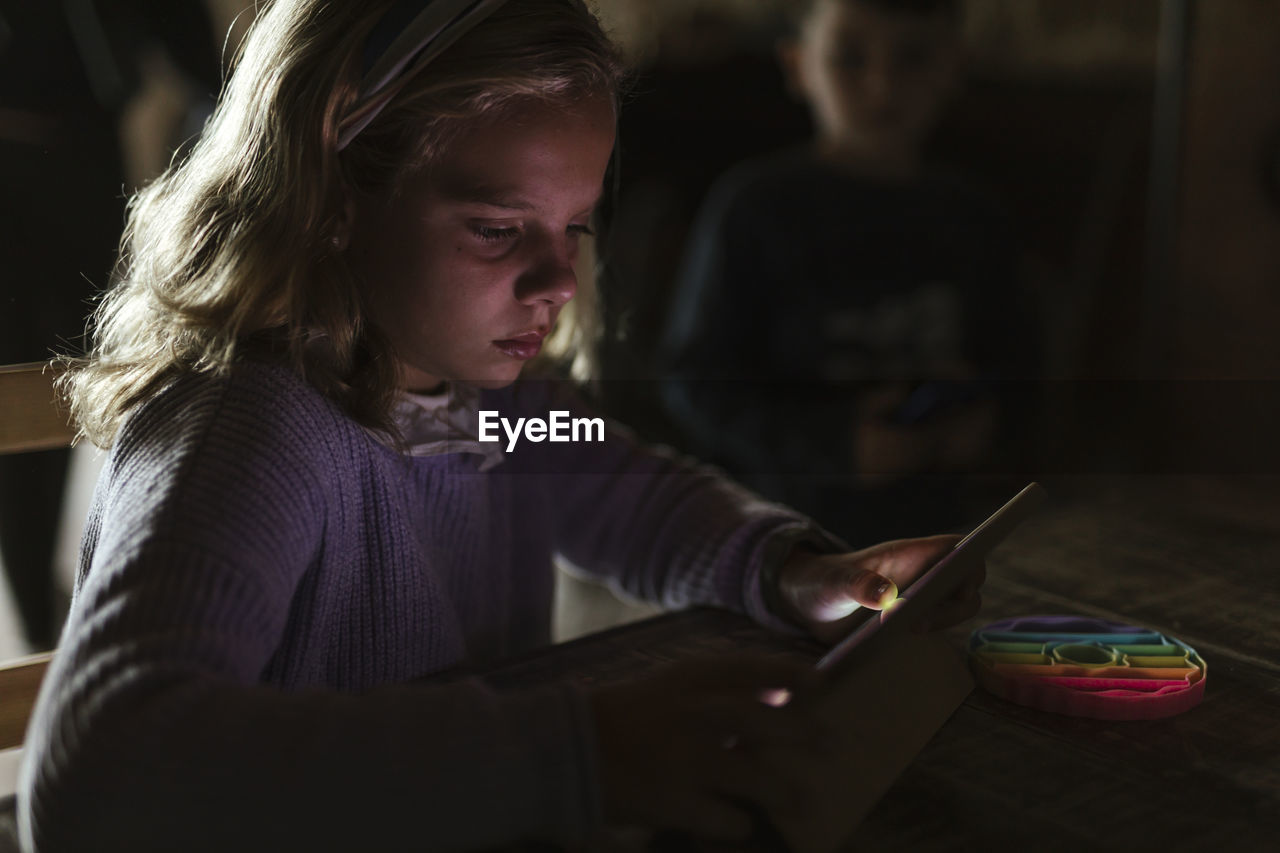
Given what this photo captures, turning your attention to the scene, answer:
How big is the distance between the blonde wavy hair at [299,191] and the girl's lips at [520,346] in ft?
0.24

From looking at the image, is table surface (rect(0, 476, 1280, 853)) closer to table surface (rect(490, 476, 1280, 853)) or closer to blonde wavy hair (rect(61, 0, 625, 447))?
table surface (rect(490, 476, 1280, 853))

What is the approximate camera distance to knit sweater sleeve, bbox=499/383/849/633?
81cm

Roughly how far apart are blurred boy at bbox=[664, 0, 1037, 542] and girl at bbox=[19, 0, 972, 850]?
67 centimetres

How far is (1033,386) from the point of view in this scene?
203 centimetres

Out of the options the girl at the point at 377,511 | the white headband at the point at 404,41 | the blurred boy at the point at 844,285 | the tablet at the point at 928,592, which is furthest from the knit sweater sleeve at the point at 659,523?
the blurred boy at the point at 844,285

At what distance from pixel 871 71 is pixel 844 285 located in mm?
317

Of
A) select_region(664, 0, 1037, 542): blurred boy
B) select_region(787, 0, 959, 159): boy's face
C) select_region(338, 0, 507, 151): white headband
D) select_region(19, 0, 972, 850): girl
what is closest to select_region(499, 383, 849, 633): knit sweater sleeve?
select_region(19, 0, 972, 850): girl

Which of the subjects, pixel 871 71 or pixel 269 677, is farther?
pixel 871 71

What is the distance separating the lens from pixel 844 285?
1.64 meters

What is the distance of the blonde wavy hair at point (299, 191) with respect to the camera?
2.15 ft

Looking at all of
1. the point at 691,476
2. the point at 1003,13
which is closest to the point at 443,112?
the point at 691,476

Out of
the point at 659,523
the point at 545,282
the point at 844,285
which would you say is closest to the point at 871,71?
the point at 844,285

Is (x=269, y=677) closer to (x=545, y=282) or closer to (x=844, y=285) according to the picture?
(x=545, y=282)

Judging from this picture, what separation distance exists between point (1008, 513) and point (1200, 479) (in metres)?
0.61
